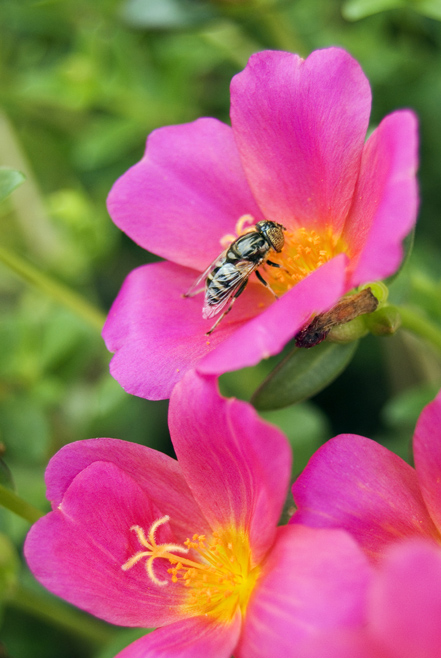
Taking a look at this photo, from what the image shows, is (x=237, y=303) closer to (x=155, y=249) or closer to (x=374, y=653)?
(x=155, y=249)

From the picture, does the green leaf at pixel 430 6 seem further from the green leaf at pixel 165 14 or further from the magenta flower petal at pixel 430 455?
the magenta flower petal at pixel 430 455

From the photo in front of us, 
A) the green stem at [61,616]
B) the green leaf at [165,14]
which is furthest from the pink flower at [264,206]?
the green leaf at [165,14]

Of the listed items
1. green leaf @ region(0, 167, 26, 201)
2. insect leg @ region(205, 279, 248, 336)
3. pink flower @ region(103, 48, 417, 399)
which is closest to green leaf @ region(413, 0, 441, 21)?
pink flower @ region(103, 48, 417, 399)

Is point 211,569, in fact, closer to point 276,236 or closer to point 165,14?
point 276,236

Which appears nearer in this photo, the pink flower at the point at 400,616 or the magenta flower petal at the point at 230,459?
the pink flower at the point at 400,616

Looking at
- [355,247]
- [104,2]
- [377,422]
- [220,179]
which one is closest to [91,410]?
[377,422]

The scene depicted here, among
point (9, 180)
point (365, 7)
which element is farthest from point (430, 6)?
point (9, 180)
